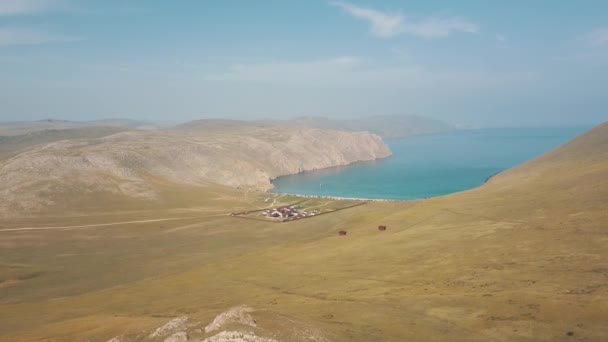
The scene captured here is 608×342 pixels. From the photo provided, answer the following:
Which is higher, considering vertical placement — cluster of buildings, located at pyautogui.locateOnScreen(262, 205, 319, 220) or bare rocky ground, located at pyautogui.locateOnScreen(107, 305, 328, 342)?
bare rocky ground, located at pyautogui.locateOnScreen(107, 305, 328, 342)

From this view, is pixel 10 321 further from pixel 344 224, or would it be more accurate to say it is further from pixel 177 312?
pixel 344 224

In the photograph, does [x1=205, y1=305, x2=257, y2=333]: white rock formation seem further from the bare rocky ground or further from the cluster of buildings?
the cluster of buildings

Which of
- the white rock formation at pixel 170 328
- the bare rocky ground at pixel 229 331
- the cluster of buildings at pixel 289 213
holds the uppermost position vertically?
the bare rocky ground at pixel 229 331

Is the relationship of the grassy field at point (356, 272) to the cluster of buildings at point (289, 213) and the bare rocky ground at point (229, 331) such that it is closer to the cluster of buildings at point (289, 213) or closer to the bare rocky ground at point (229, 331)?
the bare rocky ground at point (229, 331)

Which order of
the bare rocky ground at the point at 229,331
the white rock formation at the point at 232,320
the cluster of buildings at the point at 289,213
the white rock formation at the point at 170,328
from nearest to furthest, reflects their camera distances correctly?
the bare rocky ground at the point at 229,331
the white rock formation at the point at 232,320
the white rock formation at the point at 170,328
the cluster of buildings at the point at 289,213

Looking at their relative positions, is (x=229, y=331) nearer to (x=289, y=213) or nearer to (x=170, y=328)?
(x=170, y=328)

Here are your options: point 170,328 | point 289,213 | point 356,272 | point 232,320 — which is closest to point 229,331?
point 232,320

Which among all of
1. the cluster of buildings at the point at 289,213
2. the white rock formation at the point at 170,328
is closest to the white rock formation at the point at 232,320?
the white rock formation at the point at 170,328

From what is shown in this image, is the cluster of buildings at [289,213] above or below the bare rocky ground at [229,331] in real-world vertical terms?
below

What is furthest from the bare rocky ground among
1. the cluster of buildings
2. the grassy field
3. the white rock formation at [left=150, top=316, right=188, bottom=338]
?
the cluster of buildings

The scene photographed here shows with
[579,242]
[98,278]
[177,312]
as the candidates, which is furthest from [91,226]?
[579,242]
